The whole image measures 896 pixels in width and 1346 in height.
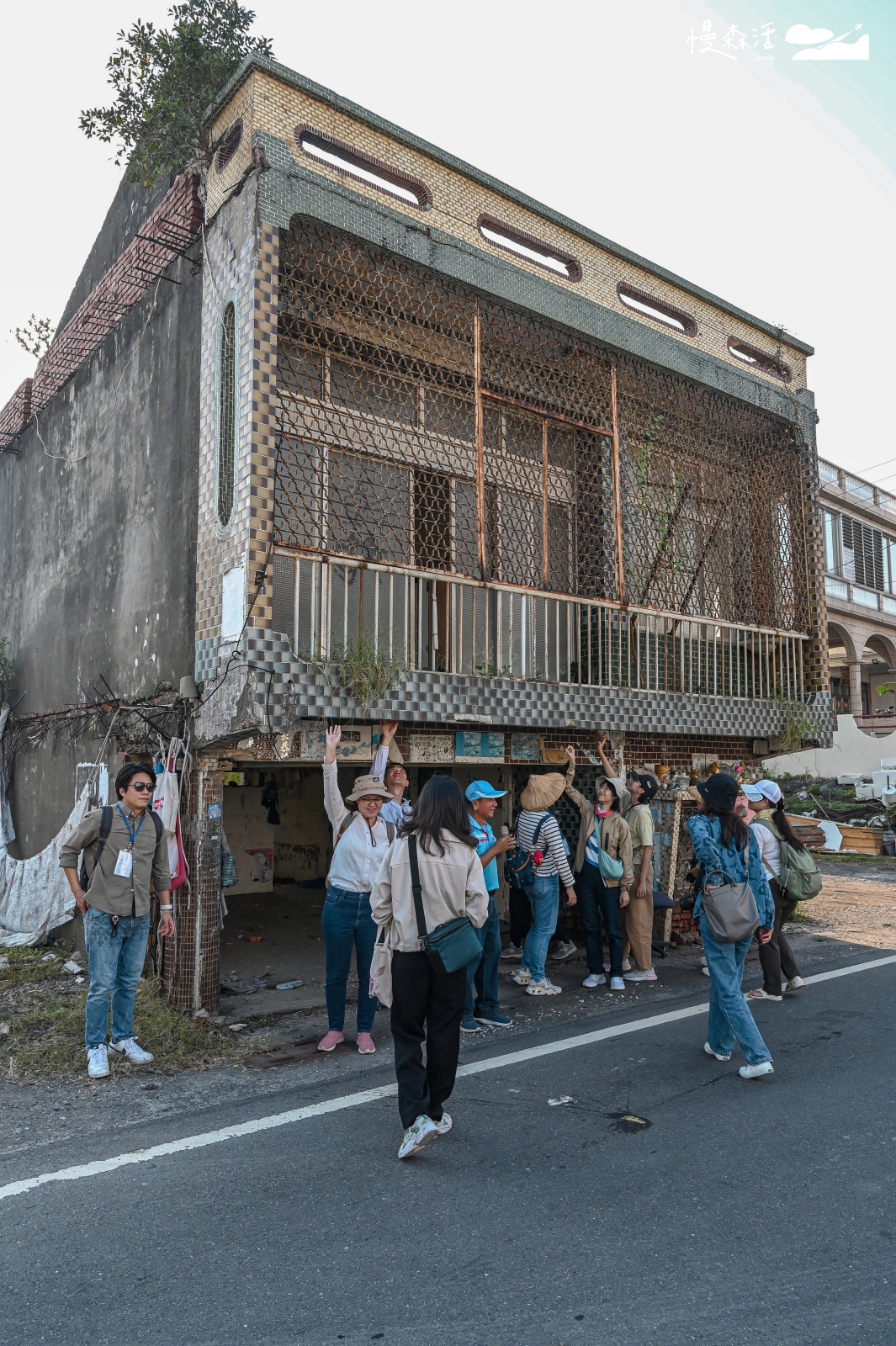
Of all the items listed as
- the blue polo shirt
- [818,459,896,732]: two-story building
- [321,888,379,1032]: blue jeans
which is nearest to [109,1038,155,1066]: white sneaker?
[321,888,379,1032]: blue jeans

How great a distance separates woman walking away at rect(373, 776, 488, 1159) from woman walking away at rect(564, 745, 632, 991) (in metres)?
3.55

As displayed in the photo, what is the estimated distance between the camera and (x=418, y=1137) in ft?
13.4

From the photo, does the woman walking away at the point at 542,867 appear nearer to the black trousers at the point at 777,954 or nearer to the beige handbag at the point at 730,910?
the black trousers at the point at 777,954

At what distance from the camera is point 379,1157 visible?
4188 mm

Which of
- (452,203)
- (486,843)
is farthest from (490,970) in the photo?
(452,203)

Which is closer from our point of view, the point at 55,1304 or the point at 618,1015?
the point at 55,1304

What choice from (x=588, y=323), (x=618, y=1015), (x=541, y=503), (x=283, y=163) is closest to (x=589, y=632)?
(x=541, y=503)

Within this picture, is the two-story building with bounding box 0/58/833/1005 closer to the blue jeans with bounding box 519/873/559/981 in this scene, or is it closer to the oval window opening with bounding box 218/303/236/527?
the oval window opening with bounding box 218/303/236/527

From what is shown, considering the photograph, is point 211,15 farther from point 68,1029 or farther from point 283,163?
point 68,1029

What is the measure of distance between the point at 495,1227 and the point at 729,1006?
2.33m

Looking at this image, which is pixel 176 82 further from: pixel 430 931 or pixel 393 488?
pixel 430 931

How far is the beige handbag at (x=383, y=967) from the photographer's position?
440 centimetres

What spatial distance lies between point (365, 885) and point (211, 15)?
818cm

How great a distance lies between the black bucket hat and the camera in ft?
18.3
